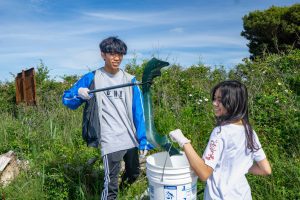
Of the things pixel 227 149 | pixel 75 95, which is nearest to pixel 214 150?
pixel 227 149

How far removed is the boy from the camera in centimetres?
341

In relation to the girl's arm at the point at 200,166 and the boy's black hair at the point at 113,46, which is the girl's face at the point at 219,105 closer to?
the girl's arm at the point at 200,166

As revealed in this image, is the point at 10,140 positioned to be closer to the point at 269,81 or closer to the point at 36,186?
the point at 36,186

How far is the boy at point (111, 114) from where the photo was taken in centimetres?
341

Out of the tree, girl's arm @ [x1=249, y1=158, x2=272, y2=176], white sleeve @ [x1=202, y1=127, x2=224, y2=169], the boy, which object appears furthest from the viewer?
the tree

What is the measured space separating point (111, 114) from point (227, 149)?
1.45m

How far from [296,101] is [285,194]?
6.20 feet

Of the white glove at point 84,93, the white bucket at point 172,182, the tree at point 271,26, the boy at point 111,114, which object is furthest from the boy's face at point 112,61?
the tree at point 271,26

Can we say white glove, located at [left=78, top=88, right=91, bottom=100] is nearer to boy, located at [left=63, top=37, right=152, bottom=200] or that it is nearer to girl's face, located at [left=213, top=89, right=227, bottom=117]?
boy, located at [left=63, top=37, right=152, bottom=200]

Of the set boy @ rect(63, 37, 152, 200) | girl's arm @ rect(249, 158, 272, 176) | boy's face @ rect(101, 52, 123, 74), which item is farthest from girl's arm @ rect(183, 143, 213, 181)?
boy's face @ rect(101, 52, 123, 74)

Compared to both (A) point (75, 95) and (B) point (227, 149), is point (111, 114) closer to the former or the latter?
(A) point (75, 95)

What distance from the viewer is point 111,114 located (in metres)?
3.46

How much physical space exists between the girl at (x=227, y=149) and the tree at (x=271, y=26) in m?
14.5

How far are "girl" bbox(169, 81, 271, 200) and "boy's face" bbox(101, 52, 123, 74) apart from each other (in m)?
1.29
